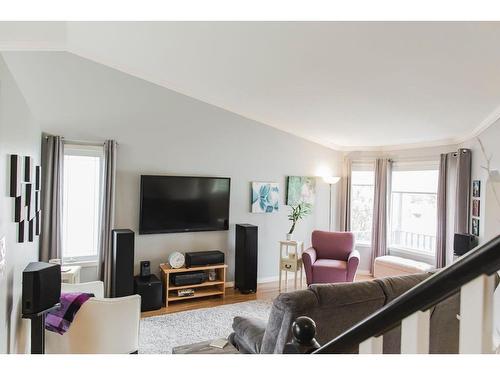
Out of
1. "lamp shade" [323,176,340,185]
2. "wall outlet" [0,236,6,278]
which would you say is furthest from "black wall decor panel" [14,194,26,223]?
"lamp shade" [323,176,340,185]

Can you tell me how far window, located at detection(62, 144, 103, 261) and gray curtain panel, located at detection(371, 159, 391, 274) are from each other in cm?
443

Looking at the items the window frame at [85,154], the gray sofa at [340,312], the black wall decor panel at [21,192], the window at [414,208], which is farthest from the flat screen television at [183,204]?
the window at [414,208]

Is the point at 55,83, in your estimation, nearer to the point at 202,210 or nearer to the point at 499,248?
the point at 202,210

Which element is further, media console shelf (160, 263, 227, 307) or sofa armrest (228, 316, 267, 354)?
media console shelf (160, 263, 227, 307)

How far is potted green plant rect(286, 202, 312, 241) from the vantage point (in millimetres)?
5523

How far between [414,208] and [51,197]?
5.43 m

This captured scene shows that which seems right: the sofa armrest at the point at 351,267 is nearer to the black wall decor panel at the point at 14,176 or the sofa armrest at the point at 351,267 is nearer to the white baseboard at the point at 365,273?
the white baseboard at the point at 365,273

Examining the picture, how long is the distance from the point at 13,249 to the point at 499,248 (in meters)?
2.76

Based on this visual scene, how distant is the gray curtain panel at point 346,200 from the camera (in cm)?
631

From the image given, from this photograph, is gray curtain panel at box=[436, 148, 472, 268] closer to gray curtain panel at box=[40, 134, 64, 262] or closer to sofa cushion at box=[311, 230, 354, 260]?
sofa cushion at box=[311, 230, 354, 260]

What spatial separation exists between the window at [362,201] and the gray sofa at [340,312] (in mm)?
4328

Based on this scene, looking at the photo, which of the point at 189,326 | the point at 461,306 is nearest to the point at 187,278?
the point at 189,326

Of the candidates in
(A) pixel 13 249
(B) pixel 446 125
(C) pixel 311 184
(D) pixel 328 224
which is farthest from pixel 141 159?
(B) pixel 446 125

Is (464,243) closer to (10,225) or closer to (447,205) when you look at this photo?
(447,205)
